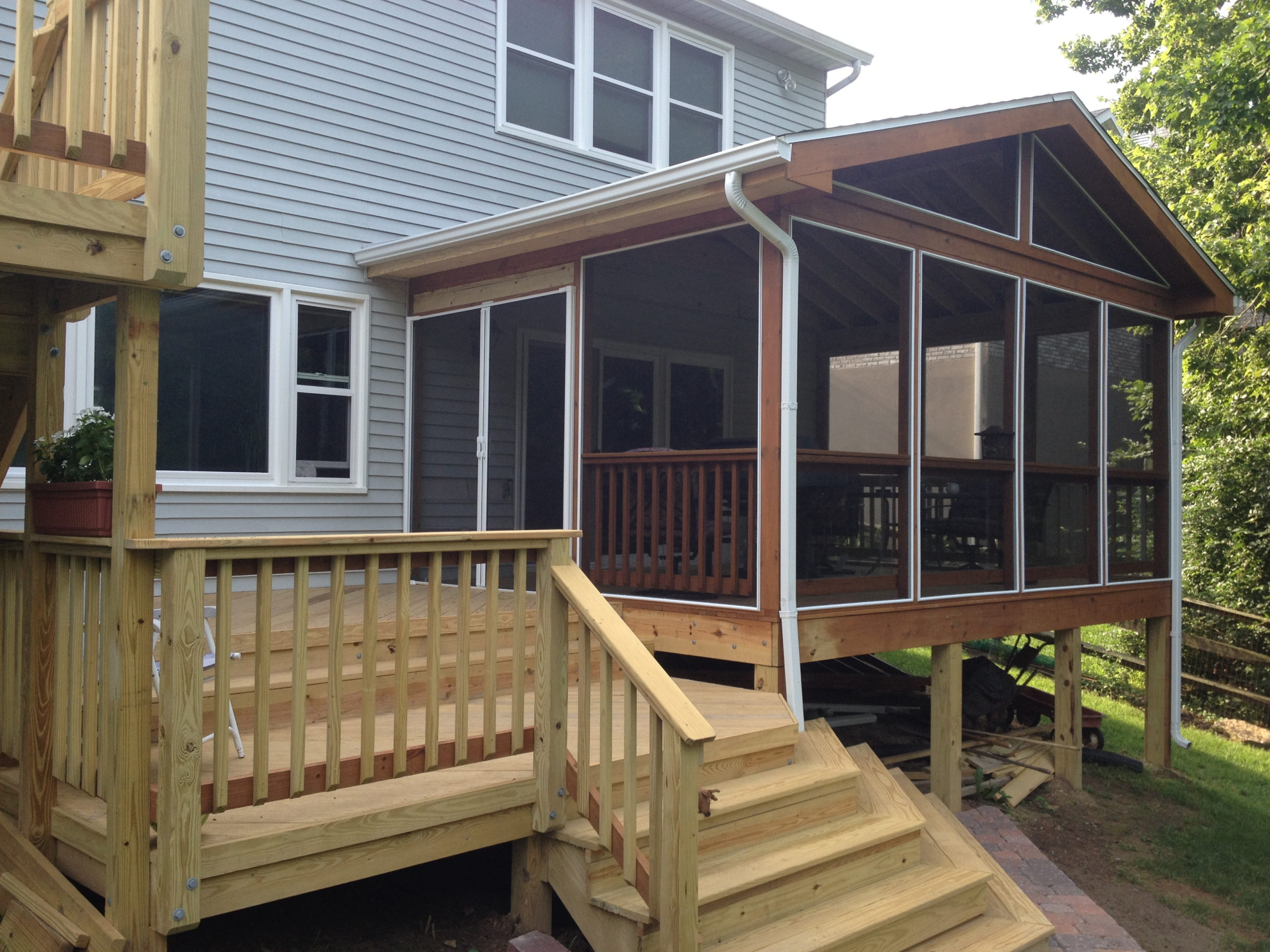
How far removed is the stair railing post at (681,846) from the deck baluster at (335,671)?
1.08 meters

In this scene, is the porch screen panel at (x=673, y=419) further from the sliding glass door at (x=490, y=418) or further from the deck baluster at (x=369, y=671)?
the deck baluster at (x=369, y=671)

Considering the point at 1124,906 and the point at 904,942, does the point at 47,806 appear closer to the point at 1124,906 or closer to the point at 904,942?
the point at 904,942

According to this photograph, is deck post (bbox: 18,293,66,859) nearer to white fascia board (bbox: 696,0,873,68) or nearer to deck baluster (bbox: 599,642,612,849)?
deck baluster (bbox: 599,642,612,849)

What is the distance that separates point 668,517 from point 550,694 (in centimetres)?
210

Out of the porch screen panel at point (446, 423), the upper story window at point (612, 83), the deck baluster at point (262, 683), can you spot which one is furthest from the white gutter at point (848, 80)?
the deck baluster at point (262, 683)

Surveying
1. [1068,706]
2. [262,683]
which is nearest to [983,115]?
[1068,706]

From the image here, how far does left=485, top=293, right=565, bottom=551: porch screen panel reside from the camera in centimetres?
855

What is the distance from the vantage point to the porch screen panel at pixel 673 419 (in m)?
5.89

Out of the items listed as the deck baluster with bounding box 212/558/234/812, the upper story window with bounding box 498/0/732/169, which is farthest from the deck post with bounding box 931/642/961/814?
the upper story window with bounding box 498/0/732/169

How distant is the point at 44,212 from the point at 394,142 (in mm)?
5236

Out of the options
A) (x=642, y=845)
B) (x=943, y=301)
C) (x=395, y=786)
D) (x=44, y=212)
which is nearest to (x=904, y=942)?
(x=642, y=845)

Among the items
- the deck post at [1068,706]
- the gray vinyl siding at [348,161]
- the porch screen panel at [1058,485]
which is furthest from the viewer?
the deck post at [1068,706]

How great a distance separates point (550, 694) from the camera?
4008 mm

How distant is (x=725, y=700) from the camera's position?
211 inches
